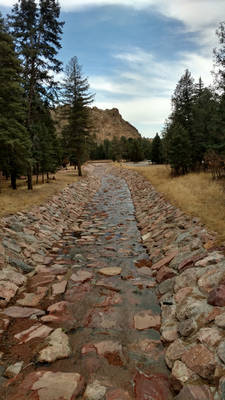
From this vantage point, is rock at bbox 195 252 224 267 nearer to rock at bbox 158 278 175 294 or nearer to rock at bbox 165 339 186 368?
rock at bbox 158 278 175 294

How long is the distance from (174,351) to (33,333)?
7.65ft

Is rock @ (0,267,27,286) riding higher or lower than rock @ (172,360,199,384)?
higher

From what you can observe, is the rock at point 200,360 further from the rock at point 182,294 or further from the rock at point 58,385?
the rock at point 58,385

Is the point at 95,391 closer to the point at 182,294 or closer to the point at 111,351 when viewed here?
the point at 111,351

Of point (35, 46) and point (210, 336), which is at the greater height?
point (35, 46)

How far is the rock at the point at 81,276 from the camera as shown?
569 cm

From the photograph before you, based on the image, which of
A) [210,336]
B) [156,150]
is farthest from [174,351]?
[156,150]

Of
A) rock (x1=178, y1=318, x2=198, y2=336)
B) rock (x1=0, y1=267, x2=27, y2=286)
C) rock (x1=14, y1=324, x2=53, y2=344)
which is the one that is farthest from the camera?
rock (x1=0, y1=267, x2=27, y2=286)

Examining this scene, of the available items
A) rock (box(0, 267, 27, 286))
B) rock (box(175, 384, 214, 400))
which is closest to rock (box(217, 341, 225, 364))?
rock (box(175, 384, 214, 400))

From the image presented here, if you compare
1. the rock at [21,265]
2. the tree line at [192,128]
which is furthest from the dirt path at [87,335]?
the tree line at [192,128]

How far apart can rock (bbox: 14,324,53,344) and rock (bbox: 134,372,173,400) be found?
1685 millimetres

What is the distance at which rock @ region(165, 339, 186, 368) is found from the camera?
3.21 metres

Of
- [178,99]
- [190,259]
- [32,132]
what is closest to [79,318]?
[190,259]

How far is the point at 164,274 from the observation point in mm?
5637
